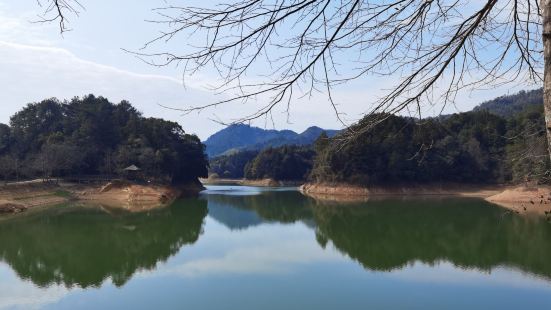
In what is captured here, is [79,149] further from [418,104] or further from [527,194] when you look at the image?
[418,104]

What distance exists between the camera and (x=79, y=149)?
44844mm

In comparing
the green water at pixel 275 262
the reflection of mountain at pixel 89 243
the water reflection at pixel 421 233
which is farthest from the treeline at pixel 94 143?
the green water at pixel 275 262

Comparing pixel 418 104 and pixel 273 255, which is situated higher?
pixel 418 104

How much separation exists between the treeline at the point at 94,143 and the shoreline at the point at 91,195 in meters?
2.81

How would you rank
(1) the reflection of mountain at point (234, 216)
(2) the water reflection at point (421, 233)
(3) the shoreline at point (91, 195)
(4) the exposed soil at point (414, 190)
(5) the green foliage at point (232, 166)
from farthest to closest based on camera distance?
(5) the green foliage at point (232, 166) < (4) the exposed soil at point (414, 190) < (3) the shoreline at point (91, 195) < (1) the reflection of mountain at point (234, 216) < (2) the water reflection at point (421, 233)

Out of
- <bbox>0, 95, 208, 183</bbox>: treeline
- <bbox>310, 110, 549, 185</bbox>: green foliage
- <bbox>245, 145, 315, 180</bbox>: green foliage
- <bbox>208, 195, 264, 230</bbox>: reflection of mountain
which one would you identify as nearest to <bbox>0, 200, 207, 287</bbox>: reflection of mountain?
<bbox>208, 195, 264, 230</bbox>: reflection of mountain

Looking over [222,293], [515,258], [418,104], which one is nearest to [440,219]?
[515,258]

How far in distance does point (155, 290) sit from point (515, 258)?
12863mm

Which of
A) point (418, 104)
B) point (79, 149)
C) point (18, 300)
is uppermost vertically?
point (79, 149)

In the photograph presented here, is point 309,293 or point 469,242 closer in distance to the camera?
point 309,293

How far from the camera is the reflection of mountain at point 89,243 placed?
14.2 metres

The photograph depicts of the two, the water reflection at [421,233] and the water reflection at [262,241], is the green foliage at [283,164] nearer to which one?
the water reflection at [421,233]

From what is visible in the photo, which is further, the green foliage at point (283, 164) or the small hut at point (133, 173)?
the green foliage at point (283, 164)

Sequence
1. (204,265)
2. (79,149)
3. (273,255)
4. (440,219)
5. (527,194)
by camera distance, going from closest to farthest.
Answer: (204,265) < (273,255) < (440,219) < (527,194) < (79,149)
